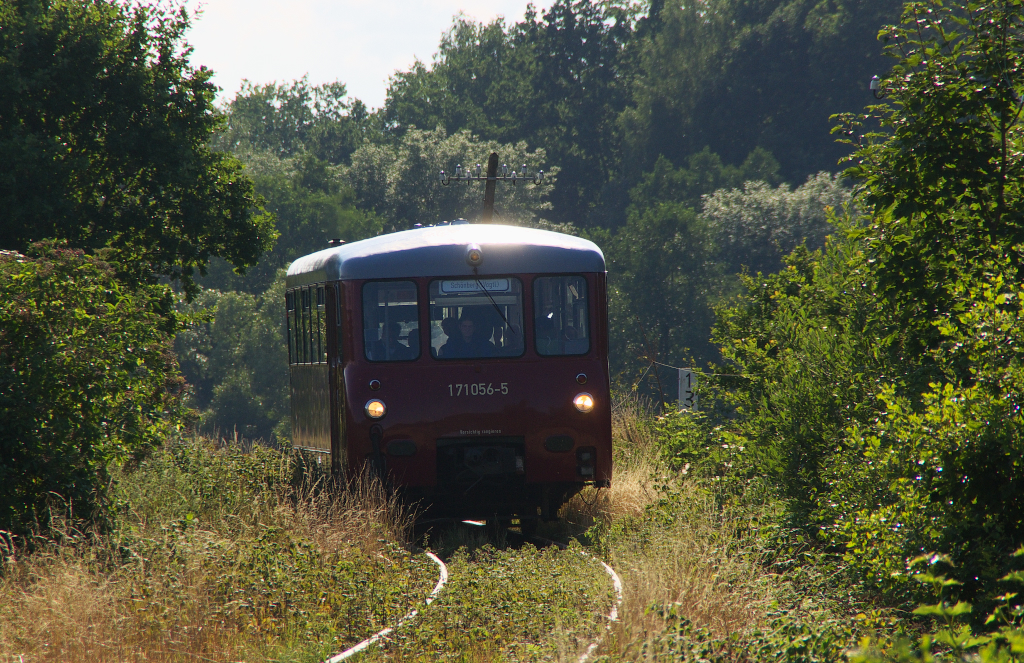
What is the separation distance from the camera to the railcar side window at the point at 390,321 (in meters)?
11.3

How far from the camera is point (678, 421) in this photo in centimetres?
1382

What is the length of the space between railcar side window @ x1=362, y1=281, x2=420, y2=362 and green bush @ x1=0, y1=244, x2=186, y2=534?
244 cm

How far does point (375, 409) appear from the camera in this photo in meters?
11.2

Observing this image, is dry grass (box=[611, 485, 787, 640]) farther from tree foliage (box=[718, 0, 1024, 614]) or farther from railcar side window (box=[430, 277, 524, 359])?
railcar side window (box=[430, 277, 524, 359])

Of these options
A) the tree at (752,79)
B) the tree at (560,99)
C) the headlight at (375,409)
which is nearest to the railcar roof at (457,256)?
the headlight at (375,409)

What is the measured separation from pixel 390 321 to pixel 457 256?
37.0 inches

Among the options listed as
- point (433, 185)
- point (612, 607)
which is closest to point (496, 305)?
point (612, 607)

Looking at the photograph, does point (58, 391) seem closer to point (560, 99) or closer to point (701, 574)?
point (701, 574)

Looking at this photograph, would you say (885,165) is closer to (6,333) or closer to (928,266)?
(928,266)

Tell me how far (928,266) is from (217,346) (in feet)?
176

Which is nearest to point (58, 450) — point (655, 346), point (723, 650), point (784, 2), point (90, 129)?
point (723, 650)

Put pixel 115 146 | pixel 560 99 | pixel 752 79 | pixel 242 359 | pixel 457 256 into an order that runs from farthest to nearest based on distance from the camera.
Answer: pixel 560 99
pixel 752 79
pixel 242 359
pixel 115 146
pixel 457 256

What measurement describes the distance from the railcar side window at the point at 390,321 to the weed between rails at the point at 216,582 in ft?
4.51

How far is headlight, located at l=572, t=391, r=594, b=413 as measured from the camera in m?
11.5
